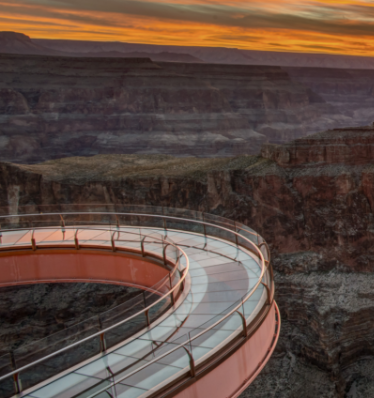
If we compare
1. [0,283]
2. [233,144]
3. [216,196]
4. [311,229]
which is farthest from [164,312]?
[233,144]

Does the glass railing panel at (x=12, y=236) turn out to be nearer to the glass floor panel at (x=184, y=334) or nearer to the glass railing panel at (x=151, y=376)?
the glass floor panel at (x=184, y=334)

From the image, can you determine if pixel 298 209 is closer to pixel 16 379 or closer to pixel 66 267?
pixel 66 267

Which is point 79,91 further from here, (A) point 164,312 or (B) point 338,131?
(A) point 164,312

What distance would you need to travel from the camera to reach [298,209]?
5356 cm

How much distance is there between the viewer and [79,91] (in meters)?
118

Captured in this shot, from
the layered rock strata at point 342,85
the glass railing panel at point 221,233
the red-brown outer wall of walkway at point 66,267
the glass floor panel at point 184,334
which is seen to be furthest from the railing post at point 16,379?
the layered rock strata at point 342,85

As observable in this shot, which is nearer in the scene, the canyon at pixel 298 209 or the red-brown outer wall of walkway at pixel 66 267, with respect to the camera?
the red-brown outer wall of walkway at pixel 66 267

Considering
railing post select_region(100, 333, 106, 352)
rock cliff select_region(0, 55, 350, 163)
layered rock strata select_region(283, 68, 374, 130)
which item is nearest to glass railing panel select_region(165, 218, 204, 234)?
railing post select_region(100, 333, 106, 352)

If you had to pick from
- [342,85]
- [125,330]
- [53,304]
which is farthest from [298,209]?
[342,85]

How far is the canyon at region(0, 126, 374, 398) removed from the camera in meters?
38.5

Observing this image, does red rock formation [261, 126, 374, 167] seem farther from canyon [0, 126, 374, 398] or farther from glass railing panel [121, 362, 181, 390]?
glass railing panel [121, 362, 181, 390]

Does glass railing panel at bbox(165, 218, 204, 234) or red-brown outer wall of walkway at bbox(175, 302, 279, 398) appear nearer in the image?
red-brown outer wall of walkway at bbox(175, 302, 279, 398)

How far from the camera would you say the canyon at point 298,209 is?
3847cm

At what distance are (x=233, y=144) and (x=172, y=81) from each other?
22317 mm
